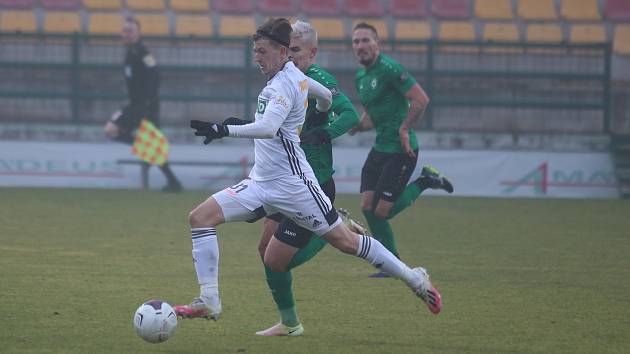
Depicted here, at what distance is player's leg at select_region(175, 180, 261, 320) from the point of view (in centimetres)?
673

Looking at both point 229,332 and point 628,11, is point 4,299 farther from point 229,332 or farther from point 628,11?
point 628,11

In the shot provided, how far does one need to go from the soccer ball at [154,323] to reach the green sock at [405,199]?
174 inches

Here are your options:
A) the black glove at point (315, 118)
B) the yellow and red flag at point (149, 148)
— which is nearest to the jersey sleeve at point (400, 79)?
the black glove at point (315, 118)

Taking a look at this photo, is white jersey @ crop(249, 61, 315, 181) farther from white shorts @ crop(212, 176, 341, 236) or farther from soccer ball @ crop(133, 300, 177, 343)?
soccer ball @ crop(133, 300, 177, 343)

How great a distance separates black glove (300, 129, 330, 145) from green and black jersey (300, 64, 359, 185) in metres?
0.09

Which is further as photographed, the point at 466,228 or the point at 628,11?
the point at 628,11

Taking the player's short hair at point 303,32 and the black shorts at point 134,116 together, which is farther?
the black shorts at point 134,116

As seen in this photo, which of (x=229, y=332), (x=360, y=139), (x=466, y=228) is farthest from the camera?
(x=360, y=139)

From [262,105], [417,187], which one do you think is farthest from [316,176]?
[417,187]

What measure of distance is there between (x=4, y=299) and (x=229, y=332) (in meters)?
2.00

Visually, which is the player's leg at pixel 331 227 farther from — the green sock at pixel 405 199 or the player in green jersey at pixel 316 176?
the green sock at pixel 405 199

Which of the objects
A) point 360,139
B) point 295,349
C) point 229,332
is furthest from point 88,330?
point 360,139

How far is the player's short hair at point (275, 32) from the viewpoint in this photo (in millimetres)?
6746

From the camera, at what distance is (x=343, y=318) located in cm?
782
